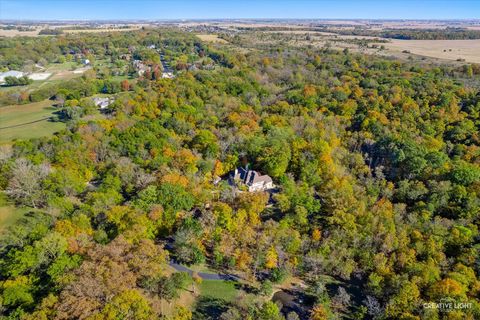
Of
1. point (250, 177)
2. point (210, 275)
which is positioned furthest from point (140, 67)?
point (210, 275)

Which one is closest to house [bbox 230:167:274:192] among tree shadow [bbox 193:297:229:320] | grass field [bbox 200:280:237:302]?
grass field [bbox 200:280:237:302]

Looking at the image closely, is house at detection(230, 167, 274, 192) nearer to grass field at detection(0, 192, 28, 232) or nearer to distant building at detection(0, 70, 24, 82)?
grass field at detection(0, 192, 28, 232)

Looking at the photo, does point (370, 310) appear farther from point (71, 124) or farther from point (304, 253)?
point (71, 124)

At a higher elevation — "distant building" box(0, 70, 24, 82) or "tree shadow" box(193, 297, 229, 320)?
"distant building" box(0, 70, 24, 82)

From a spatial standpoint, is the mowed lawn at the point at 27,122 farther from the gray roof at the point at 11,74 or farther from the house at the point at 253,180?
the house at the point at 253,180

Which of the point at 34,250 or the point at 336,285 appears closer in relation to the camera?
the point at 34,250

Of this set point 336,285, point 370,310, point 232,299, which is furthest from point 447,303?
point 232,299
